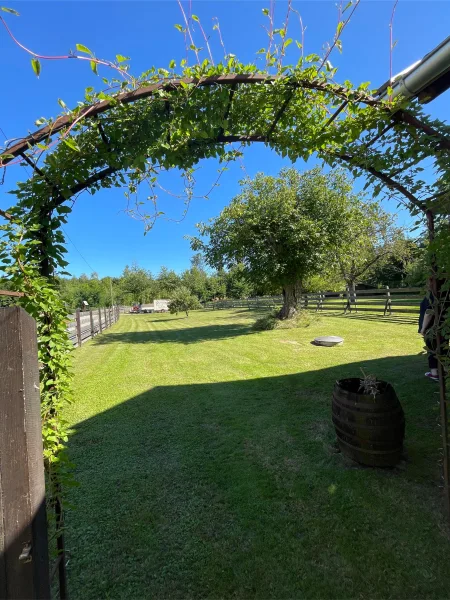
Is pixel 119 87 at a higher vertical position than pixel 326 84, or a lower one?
lower

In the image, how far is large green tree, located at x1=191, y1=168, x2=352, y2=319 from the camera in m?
11.6

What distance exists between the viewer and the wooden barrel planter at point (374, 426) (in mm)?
2682

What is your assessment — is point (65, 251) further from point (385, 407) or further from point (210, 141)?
point (385, 407)

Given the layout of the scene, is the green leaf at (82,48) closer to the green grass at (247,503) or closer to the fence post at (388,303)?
the green grass at (247,503)

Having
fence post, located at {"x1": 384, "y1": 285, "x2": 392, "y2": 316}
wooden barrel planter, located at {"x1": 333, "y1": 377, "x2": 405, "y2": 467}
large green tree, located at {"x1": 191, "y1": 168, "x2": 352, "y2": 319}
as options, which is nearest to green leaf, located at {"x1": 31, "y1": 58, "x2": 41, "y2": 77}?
wooden barrel planter, located at {"x1": 333, "y1": 377, "x2": 405, "y2": 467}

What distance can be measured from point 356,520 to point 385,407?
906 mm

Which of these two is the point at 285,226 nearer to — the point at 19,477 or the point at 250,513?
the point at 250,513

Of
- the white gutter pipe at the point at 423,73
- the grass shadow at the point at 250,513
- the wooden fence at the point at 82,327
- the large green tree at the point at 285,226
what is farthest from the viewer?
the large green tree at the point at 285,226

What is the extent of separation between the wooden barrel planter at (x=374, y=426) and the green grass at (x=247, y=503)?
0.45 feet

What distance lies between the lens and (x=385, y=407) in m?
2.68

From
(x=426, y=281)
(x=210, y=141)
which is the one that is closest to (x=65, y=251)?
(x=210, y=141)

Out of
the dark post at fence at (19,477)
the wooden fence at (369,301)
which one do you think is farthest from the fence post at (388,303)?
the dark post at fence at (19,477)

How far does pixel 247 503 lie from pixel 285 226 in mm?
10378

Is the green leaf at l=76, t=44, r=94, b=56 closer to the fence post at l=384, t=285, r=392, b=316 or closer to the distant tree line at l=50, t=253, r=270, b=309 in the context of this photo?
the fence post at l=384, t=285, r=392, b=316
